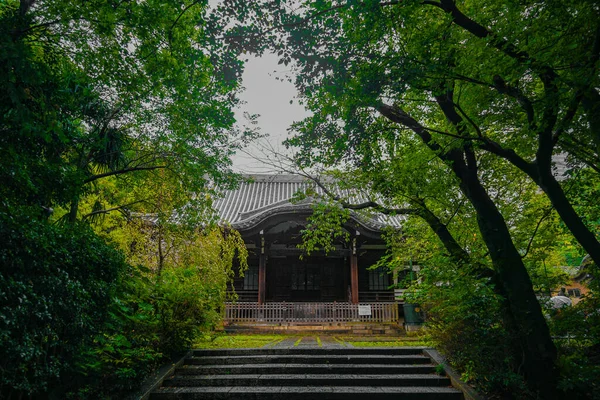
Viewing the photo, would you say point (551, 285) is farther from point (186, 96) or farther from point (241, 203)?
point (241, 203)

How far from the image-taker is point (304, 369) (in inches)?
271

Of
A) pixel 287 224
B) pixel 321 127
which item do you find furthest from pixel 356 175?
pixel 287 224

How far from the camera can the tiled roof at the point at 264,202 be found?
14.9 meters

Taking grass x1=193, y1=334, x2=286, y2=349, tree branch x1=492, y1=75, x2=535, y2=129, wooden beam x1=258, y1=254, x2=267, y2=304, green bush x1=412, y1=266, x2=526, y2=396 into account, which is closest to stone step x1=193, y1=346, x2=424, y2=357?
grass x1=193, y1=334, x2=286, y2=349

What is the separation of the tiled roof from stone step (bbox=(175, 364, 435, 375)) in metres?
8.00

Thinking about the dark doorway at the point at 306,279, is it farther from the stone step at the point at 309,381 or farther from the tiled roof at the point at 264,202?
the stone step at the point at 309,381

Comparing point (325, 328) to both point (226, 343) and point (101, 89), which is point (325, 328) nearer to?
point (226, 343)

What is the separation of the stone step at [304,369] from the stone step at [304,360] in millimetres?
248

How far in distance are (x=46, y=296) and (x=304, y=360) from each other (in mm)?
5205

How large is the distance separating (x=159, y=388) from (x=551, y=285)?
21.7 feet

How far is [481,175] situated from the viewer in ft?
23.7

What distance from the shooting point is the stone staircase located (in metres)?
5.82

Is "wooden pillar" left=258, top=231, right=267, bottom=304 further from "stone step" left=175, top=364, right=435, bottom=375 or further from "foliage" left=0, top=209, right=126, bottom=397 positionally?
"foliage" left=0, top=209, right=126, bottom=397

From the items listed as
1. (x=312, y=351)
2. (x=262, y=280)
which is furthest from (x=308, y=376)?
(x=262, y=280)
